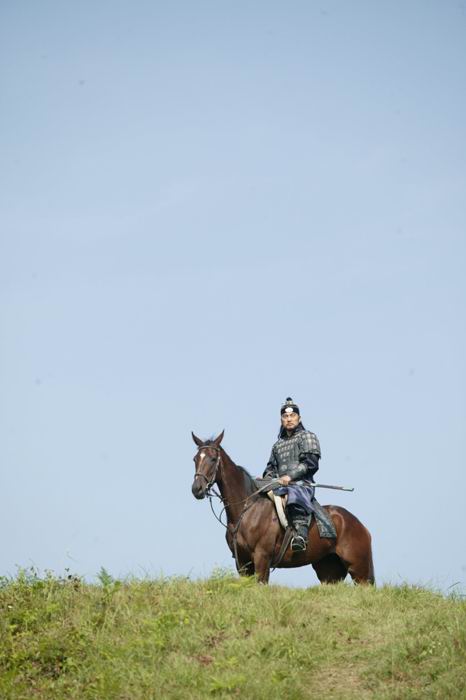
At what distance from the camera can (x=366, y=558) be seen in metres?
19.1

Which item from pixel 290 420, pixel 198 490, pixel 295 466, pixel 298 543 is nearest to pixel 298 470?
pixel 295 466

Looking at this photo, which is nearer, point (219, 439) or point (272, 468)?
point (219, 439)

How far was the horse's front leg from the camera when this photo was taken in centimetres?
1730

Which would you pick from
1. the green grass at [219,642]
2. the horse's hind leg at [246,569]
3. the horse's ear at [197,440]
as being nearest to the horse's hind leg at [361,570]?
the horse's hind leg at [246,569]

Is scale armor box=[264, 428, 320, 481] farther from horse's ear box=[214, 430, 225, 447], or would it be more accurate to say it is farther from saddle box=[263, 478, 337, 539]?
horse's ear box=[214, 430, 225, 447]

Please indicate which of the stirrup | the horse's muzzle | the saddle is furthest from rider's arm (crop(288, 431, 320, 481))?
the horse's muzzle

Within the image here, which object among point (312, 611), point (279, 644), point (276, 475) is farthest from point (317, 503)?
point (279, 644)

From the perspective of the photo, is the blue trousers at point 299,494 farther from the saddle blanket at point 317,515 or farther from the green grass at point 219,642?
the green grass at point 219,642

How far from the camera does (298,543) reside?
57.7ft

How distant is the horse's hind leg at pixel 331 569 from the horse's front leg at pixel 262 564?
2.18 metres

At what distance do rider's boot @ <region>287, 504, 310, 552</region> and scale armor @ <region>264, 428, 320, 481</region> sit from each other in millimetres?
701

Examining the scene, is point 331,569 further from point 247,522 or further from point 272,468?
point 247,522

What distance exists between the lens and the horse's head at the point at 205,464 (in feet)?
56.1

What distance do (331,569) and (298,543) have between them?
209 centimetres
